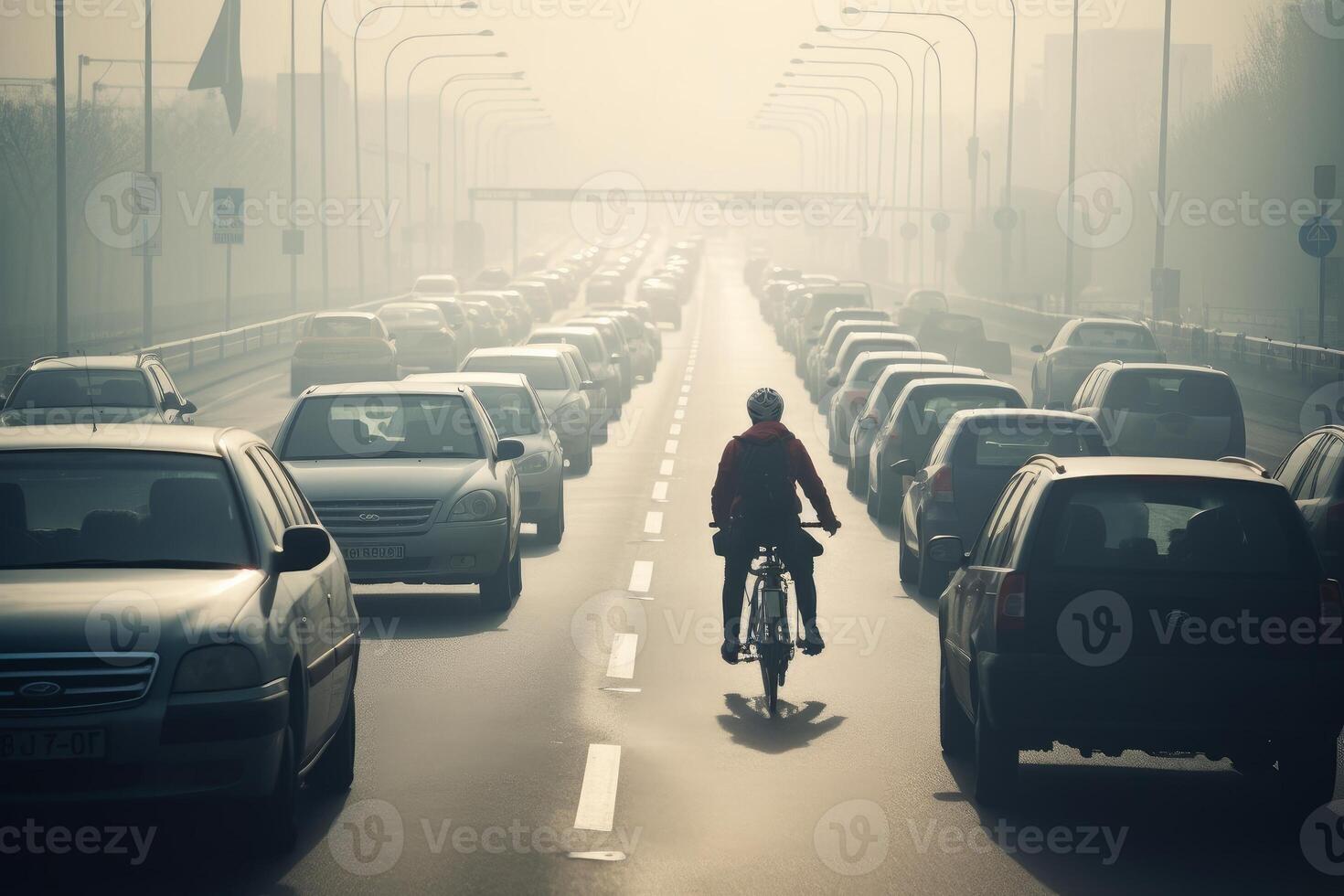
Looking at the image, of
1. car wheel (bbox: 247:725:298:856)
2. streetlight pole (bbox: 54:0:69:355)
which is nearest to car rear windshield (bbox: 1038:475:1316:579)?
car wheel (bbox: 247:725:298:856)

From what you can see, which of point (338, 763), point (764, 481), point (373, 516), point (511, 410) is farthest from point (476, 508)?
point (338, 763)

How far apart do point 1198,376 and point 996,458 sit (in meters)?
7.31

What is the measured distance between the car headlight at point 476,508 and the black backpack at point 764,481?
3.58 meters

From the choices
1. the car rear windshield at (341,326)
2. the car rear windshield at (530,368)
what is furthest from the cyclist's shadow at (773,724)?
the car rear windshield at (341,326)

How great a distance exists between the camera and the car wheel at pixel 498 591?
1373 cm

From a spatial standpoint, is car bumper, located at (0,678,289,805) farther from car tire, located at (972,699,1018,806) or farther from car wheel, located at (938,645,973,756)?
car wheel, located at (938,645,973,756)

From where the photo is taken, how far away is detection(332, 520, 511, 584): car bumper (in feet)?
44.0

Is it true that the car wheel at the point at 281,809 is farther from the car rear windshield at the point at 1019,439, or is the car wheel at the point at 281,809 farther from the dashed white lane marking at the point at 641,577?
the car rear windshield at the point at 1019,439

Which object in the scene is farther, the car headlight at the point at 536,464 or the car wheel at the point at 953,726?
the car headlight at the point at 536,464

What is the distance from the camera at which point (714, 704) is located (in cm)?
1040

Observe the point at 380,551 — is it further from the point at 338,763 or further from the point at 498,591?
the point at 338,763

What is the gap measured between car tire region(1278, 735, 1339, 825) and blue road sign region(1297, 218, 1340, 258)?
84.3 feet

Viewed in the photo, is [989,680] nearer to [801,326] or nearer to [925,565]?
[925,565]

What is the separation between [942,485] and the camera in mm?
15047
